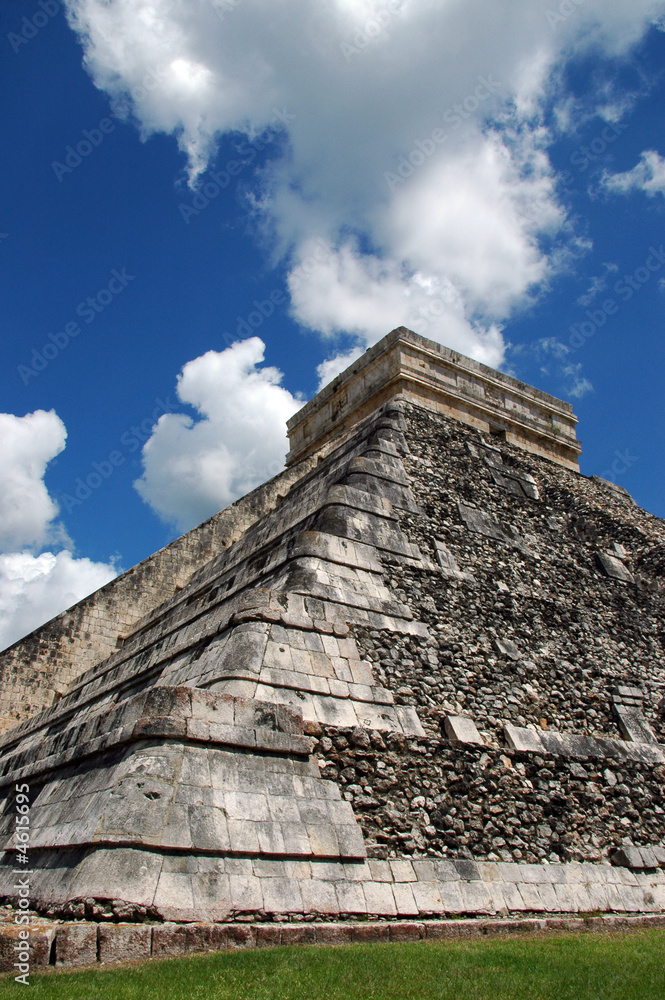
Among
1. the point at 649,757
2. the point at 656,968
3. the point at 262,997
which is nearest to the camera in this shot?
the point at 262,997

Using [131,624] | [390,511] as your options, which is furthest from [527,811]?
[131,624]

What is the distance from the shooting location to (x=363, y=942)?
4.60 m

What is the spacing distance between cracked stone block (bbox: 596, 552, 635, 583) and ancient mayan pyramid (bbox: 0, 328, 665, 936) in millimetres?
67

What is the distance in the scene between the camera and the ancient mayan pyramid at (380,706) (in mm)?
4820

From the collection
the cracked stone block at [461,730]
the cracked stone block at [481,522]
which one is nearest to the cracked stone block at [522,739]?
the cracked stone block at [461,730]

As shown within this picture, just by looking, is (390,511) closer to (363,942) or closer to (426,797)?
(426,797)

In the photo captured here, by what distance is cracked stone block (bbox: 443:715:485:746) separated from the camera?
22.7 ft

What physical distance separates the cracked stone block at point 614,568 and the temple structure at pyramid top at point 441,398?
2914 millimetres

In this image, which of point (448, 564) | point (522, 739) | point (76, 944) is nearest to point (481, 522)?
point (448, 564)

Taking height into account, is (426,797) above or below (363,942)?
above

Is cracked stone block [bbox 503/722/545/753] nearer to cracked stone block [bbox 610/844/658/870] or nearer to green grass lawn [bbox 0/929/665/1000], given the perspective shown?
cracked stone block [bbox 610/844/658/870]

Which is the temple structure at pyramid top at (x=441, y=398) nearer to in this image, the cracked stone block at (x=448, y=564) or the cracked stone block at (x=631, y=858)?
the cracked stone block at (x=448, y=564)

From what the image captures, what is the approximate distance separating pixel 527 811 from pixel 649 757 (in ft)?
8.64

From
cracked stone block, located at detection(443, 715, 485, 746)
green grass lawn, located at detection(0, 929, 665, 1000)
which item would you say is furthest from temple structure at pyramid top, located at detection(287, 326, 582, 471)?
green grass lawn, located at detection(0, 929, 665, 1000)
